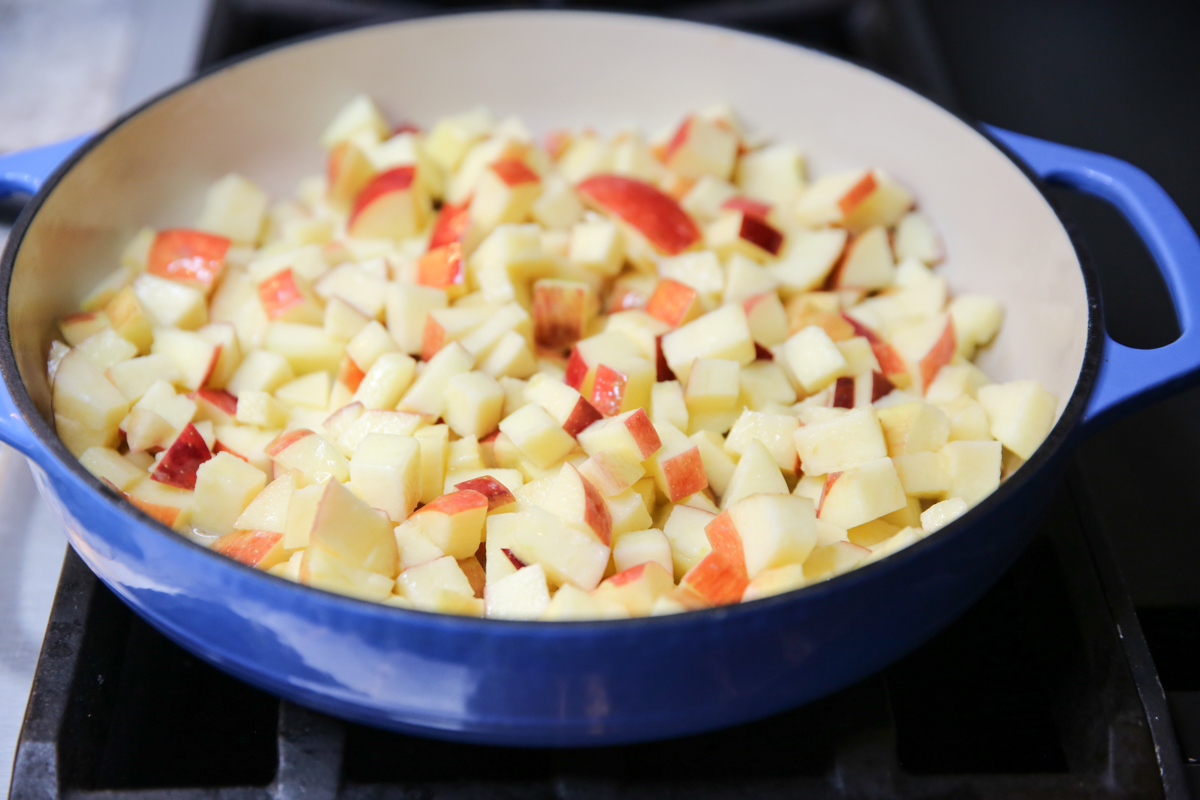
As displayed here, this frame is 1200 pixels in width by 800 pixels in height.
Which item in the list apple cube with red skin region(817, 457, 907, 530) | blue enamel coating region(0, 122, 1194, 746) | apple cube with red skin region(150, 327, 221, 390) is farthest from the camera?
apple cube with red skin region(150, 327, 221, 390)

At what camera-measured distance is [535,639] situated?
0.62 metres

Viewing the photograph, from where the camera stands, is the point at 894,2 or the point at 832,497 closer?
the point at 832,497

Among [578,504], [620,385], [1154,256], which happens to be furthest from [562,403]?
[1154,256]

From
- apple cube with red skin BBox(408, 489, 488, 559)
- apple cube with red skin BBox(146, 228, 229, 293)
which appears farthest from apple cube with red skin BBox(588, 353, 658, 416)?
apple cube with red skin BBox(146, 228, 229, 293)

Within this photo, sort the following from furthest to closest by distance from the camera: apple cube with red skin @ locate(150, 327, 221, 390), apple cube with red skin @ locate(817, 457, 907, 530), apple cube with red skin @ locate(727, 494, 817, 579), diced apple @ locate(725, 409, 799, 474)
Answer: apple cube with red skin @ locate(150, 327, 221, 390)
diced apple @ locate(725, 409, 799, 474)
apple cube with red skin @ locate(817, 457, 907, 530)
apple cube with red skin @ locate(727, 494, 817, 579)

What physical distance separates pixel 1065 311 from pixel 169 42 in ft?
5.01

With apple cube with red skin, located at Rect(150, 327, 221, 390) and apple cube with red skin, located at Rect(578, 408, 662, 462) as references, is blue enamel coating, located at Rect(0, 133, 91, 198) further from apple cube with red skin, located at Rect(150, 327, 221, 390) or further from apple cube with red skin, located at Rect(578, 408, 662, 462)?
apple cube with red skin, located at Rect(578, 408, 662, 462)

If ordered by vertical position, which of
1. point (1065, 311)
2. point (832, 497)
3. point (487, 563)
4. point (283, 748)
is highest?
point (1065, 311)

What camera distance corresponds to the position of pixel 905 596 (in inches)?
27.5

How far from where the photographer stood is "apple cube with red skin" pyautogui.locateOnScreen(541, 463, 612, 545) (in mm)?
843

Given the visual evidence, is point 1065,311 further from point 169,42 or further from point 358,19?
point 169,42

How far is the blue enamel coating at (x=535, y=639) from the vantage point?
24.8 inches

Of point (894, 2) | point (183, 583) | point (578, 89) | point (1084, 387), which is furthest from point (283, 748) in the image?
point (894, 2)

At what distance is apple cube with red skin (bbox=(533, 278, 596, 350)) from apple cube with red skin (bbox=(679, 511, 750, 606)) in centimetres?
41
